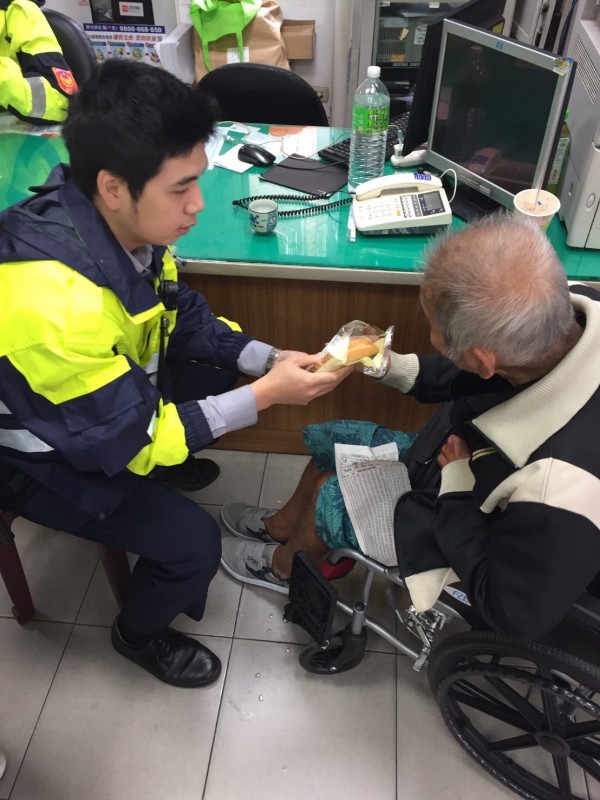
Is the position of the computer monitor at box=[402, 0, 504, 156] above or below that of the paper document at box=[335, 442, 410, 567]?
above

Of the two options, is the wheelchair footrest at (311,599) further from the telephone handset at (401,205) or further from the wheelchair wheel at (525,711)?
the telephone handset at (401,205)

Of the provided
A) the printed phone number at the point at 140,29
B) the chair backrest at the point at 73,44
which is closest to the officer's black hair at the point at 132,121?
the chair backrest at the point at 73,44

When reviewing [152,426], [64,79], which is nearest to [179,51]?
[64,79]

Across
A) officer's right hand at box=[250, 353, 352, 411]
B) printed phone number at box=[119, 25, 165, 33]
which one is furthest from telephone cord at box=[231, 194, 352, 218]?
printed phone number at box=[119, 25, 165, 33]

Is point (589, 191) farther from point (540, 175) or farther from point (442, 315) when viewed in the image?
point (442, 315)

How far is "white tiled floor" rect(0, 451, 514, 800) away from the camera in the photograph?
57.9 inches

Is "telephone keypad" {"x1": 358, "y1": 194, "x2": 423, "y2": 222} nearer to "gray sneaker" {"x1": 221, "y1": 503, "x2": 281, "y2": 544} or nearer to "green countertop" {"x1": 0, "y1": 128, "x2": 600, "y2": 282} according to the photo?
"green countertop" {"x1": 0, "y1": 128, "x2": 600, "y2": 282}

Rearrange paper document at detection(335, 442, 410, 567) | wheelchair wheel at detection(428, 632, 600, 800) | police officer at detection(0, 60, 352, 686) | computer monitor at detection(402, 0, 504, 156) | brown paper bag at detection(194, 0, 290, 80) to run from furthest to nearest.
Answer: brown paper bag at detection(194, 0, 290, 80) < computer monitor at detection(402, 0, 504, 156) < paper document at detection(335, 442, 410, 567) < wheelchair wheel at detection(428, 632, 600, 800) < police officer at detection(0, 60, 352, 686)

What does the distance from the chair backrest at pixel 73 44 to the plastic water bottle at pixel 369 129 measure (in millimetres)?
1218

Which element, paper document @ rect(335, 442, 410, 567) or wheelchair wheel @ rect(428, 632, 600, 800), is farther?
paper document @ rect(335, 442, 410, 567)

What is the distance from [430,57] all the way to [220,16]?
1.88 meters

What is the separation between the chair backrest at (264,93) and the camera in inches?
89.5

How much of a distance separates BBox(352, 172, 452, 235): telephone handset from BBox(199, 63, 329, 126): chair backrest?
2.47ft

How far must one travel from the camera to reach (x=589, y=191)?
1528 mm
